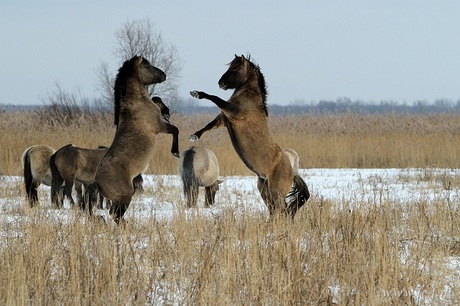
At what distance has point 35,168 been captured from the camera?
39.9 feet

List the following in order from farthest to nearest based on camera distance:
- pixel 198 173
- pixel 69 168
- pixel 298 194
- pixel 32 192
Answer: pixel 198 173 < pixel 32 192 < pixel 69 168 < pixel 298 194

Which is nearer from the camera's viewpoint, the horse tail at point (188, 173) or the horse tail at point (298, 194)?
the horse tail at point (298, 194)

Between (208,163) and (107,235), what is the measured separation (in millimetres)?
5816

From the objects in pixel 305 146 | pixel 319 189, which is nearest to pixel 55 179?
pixel 319 189

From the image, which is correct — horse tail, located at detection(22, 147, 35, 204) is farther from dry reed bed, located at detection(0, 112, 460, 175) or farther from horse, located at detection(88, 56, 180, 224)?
dry reed bed, located at detection(0, 112, 460, 175)

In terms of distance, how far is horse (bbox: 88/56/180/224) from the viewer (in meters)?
8.51

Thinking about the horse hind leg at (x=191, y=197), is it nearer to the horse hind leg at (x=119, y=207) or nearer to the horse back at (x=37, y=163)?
the horse hind leg at (x=119, y=207)

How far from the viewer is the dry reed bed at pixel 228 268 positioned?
17.0 ft

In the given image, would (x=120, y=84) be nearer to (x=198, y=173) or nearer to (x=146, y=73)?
(x=146, y=73)

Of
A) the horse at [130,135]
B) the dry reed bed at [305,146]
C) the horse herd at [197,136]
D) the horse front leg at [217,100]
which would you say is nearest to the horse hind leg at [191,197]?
the horse herd at [197,136]

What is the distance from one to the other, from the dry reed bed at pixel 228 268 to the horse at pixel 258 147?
56.4 inches

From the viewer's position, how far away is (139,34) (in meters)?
33.9

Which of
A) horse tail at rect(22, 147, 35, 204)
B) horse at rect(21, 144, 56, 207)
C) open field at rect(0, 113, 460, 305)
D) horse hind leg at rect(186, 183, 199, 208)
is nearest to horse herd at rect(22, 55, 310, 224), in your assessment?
open field at rect(0, 113, 460, 305)

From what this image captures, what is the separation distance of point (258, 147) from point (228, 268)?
3306 mm
